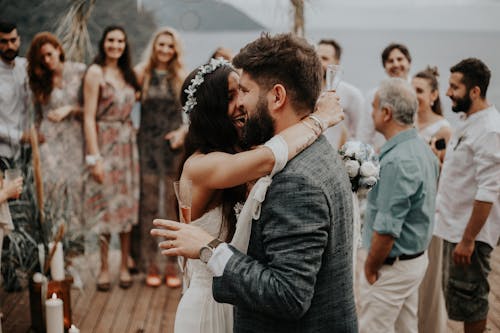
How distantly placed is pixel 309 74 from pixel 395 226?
1301mm

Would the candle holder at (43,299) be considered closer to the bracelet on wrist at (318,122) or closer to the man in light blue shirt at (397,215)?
the man in light blue shirt at (397,215)

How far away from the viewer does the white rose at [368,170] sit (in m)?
2.01

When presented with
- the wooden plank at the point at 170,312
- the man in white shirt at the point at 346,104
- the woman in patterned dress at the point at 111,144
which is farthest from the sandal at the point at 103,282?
the man in white shirt at the point at 346,104

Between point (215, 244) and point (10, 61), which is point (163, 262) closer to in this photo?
point (10, 61)

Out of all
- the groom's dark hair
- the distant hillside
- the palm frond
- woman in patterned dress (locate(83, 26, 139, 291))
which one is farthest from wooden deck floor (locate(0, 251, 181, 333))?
the groom's dark hair

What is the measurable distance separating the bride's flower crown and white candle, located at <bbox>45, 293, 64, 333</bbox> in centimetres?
147

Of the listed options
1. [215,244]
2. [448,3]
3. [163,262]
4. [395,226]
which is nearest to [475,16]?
[448,3]

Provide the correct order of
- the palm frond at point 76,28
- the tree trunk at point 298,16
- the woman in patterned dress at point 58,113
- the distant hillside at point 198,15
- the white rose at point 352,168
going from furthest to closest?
the distant hillside at point 198,15, the woman in patterned dress at point 58,113, the palm frond at point 76,28, the tree trunk at point 298,16, the white rose at point 352,168

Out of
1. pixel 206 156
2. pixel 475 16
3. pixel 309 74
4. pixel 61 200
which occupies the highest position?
pixel 475 16

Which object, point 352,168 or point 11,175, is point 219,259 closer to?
point 352,168

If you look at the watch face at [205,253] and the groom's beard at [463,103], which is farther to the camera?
the groom's beard at [463,103]

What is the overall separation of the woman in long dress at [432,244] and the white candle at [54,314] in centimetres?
187

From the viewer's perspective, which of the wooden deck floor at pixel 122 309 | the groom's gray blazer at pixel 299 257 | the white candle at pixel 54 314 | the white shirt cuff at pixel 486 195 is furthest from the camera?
the wooden deck floor at pixel 122 309

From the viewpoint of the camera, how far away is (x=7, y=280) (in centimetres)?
360
